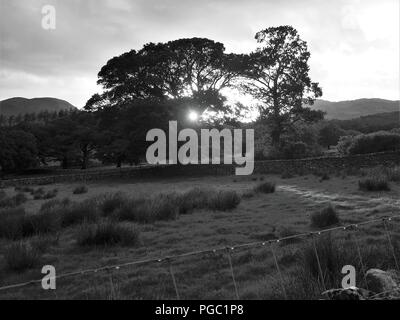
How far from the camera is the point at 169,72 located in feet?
112

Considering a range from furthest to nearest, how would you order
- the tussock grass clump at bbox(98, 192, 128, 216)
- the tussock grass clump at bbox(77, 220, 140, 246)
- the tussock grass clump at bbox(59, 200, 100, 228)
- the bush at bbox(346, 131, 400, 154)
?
the bush at bbox(346, 131, 400, 154) → the tussock grass clump at bbox(98, 192, 128, 216) → the tussock grass clump at bbox(59, 200, 100, 228) → the tussock grass clump at bbox(77, 220, 140, 246)

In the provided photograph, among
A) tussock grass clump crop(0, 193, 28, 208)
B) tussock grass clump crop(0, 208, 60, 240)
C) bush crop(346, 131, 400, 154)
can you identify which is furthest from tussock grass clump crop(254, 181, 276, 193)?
bush crop(346, 131, 400, 154)

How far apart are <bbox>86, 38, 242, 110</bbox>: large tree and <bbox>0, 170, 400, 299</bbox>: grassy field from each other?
23.4 meters

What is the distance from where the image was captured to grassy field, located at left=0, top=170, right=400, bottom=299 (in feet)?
17.1

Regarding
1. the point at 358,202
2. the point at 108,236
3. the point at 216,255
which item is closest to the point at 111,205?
the point at 108,236

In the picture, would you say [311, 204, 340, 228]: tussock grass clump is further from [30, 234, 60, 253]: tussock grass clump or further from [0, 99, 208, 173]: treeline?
[0, 99, 208, 173]: treeline

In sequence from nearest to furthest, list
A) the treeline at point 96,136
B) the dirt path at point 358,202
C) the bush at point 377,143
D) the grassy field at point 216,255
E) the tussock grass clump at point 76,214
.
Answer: the grassy field at point 216,255
the dirt path at point 358,202
the tussock grass clump at point 76,214
the bush at point 377,143
the treeline at point 96,136

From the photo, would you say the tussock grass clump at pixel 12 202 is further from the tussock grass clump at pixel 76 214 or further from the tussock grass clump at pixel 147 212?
the tussock grass clump at pixel 147 212

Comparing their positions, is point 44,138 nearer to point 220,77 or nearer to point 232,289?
point 220,77

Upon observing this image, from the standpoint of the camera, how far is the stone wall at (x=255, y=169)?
→ 22.7m

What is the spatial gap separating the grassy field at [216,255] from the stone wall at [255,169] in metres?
11.8

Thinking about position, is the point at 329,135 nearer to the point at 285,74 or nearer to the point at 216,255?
the point at 285,74

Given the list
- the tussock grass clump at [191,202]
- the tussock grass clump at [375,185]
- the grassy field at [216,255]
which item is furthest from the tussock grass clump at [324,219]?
the tussock grass clump at [375,185]
